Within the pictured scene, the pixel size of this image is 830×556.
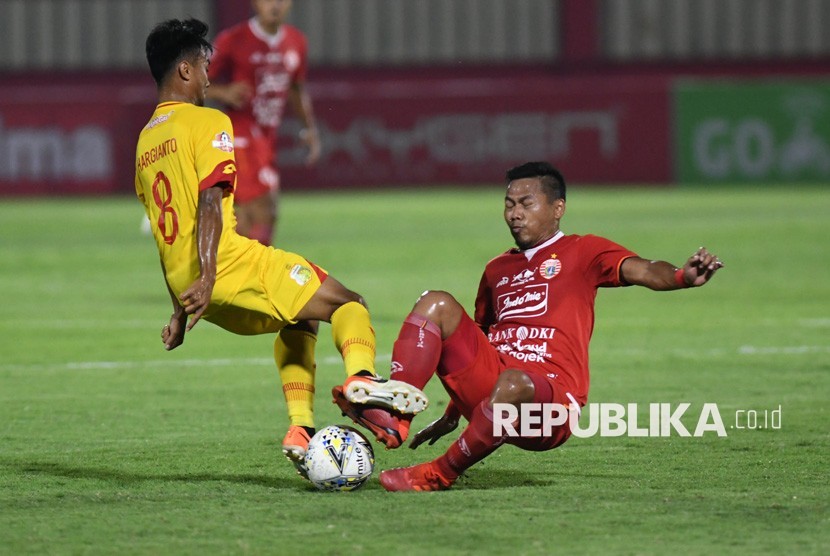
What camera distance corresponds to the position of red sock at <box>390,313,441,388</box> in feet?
16.3

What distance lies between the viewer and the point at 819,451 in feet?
18.8

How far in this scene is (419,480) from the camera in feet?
16.6

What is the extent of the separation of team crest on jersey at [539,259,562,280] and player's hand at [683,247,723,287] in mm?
561

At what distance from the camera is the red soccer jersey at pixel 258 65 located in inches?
406

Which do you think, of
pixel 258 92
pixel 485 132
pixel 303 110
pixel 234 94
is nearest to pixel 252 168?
pixel 258 92

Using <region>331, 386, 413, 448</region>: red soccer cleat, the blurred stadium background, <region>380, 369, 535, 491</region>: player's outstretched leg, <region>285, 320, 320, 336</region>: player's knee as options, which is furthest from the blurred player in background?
the blurred stadium background

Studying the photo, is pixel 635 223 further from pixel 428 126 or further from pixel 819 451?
pixel 819 451

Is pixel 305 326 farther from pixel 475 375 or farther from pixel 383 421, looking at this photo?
pixel 383 421

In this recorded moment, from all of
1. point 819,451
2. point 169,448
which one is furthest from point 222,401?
point 819,451

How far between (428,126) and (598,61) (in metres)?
8.19

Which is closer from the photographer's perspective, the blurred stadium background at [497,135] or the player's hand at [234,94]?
the player's hand at [234,94]

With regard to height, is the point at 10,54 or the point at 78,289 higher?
the point at 10,54

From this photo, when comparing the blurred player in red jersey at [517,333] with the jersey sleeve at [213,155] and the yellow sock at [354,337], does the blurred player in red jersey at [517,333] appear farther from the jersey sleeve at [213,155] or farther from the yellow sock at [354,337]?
the jersey sleeve at [213,155]

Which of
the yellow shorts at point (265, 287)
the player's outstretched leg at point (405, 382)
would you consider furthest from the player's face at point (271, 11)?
the player's outstretched leg at point (405, 382)
